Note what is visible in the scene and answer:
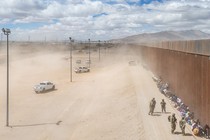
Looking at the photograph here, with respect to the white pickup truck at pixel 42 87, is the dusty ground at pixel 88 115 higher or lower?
lower

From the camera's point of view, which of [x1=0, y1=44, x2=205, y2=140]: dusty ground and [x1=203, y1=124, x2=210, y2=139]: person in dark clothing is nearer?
[x1=203, y1=124, x2=210, y2=139]: person in dark clothing

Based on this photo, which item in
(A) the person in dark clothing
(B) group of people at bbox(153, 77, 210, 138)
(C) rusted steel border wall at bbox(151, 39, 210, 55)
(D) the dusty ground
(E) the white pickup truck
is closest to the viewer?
(A) the person in dark clothing

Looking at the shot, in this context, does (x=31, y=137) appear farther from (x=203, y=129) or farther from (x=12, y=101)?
(x=12, y=101)

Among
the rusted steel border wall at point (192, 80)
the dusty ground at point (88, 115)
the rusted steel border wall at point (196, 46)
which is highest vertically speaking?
the rusted steel border wall at point (196, 46)

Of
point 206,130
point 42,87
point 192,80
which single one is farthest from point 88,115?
point 42,87

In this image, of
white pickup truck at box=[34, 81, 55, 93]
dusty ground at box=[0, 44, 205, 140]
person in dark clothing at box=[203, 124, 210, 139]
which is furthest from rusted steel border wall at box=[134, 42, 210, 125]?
white pickup truck at box=[34, 81, 55, 93]

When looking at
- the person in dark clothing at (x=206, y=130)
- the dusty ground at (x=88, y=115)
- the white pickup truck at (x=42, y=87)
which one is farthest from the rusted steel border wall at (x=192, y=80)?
the white pickup truck at (x=42, y=87)

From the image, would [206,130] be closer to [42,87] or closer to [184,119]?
[184,119]

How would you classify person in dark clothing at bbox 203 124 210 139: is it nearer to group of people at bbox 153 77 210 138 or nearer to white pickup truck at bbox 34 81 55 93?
group of people at bbox 153 77 210 138

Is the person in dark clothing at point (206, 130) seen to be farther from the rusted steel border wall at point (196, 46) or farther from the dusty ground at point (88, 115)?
the rusted steel border wall at point (196, 46)

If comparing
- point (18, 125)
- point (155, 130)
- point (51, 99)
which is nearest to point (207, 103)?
point (155, 130)

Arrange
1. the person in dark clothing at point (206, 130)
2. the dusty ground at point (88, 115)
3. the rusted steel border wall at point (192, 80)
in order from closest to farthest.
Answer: the person in dark clothing at point (206, 130)
the rusted steel border wall at point (192, 80)
the dusty ground at point (88, 115)

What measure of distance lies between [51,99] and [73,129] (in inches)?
540

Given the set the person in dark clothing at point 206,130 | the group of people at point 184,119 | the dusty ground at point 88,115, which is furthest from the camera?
the dusty ground at point 88,115
